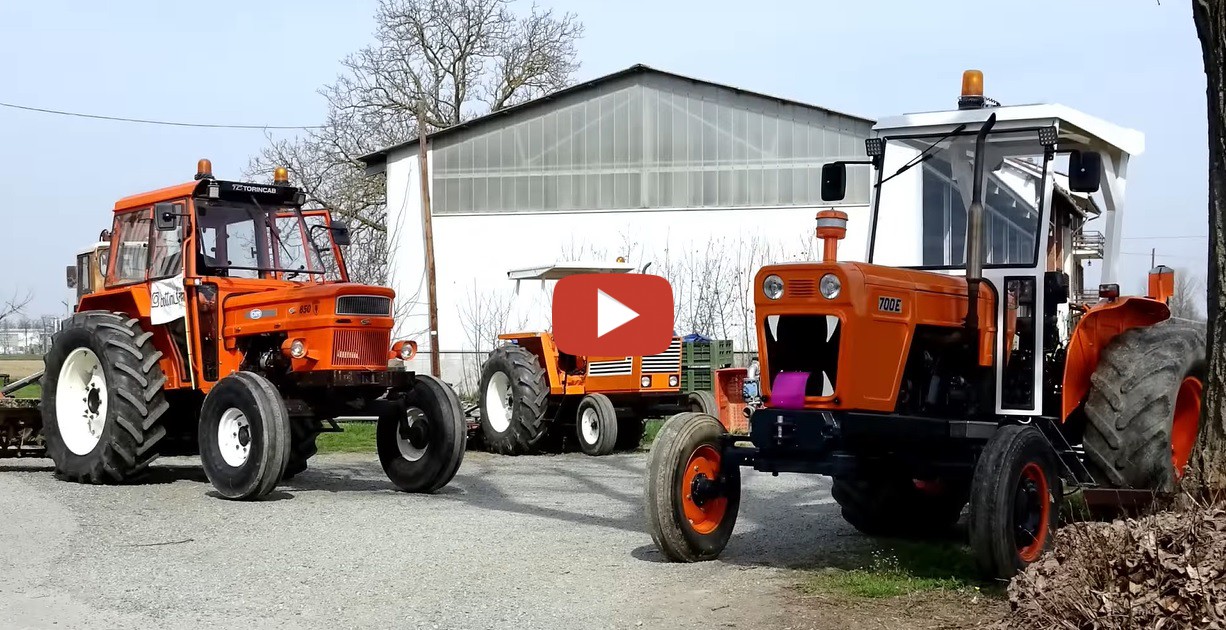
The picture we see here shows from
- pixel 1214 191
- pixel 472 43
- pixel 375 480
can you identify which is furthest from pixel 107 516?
pixel 472 43

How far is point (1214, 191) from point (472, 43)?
1590 inches

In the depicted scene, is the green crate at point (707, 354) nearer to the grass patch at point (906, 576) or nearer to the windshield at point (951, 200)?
the windshield at point (951, 200)

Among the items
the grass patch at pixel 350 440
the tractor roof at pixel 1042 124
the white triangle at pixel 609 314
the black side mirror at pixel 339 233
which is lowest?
the grass patch at pixel 350 440

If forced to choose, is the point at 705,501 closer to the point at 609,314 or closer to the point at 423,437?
the point at 609,314

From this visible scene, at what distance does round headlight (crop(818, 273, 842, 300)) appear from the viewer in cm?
711

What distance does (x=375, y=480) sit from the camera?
1335 cm

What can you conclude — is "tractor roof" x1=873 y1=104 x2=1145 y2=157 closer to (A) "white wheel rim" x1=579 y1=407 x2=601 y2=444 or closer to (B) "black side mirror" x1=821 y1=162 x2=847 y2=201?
(B) "black side mirror" x1=821 y1=162 x2=847 y2=201

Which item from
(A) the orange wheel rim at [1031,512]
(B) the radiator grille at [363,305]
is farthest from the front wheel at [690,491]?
(B) the radiator grille at [363,305]

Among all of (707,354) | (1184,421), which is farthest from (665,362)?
(1184,421)

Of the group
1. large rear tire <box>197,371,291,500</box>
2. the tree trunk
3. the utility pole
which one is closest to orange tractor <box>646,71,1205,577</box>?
the tree trunk

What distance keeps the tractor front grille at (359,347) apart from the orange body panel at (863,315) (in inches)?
207

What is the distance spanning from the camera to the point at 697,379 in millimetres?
24250

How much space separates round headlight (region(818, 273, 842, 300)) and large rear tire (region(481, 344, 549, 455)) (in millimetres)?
9649

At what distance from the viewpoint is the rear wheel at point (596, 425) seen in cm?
1628
